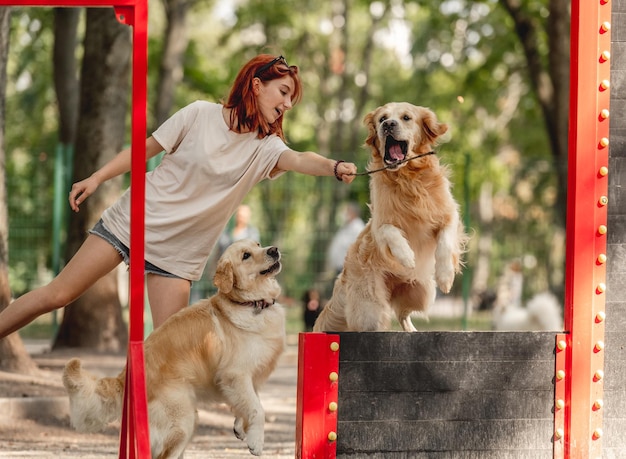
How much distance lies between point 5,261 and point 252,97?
157 inches

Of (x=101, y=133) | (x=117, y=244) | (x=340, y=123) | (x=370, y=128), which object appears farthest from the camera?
(x=340, y=123)

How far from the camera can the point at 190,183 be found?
15.8 feet

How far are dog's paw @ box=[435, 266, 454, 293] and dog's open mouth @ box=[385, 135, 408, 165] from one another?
→ 0.62 m

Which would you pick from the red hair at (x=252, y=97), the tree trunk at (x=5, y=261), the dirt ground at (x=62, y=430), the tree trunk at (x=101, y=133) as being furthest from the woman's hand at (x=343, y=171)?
the tree trunk at (x=101, y=133)

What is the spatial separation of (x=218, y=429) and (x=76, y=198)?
360 cm

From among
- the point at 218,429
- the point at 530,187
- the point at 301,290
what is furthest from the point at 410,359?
the point at 530,187

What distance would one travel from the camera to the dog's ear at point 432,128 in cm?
522

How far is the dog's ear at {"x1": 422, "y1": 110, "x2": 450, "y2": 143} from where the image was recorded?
5.22 metres

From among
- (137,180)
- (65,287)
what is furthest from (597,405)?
(65,287)

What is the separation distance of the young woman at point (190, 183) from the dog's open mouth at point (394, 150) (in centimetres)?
57

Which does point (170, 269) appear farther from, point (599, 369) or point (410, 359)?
point (599, 369)

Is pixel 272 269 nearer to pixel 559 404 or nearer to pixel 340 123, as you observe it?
pixel 559 404

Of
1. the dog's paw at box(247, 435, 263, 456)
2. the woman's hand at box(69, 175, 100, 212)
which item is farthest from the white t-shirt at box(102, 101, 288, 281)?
the dog's paw at box(247, 435, 263, 456)

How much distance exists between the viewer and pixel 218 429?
306 inches
